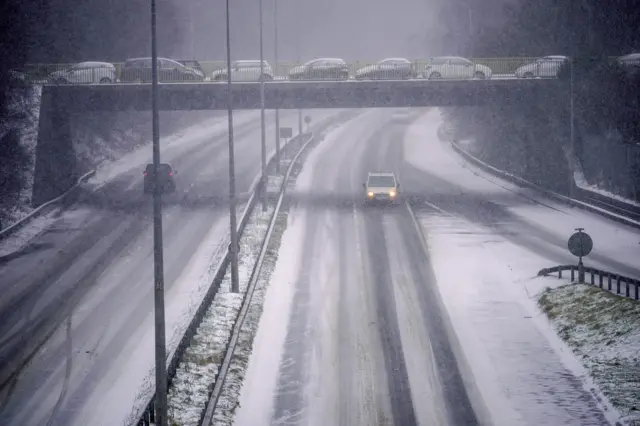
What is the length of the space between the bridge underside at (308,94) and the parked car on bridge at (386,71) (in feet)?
5.53

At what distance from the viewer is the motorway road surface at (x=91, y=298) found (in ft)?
66.5

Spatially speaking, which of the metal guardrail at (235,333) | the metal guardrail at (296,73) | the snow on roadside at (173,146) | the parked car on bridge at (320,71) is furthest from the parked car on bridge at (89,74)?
the metal guardrail at (235,333)

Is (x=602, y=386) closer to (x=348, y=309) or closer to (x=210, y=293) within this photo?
(x=348, y=309)

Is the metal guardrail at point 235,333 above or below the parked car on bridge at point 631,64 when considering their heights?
below

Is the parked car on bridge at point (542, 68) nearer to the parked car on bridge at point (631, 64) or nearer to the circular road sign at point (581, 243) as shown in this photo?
the parked car on bridge at point (631, 64)

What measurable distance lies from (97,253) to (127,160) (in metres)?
26.8

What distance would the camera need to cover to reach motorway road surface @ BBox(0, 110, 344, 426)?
20281 mm

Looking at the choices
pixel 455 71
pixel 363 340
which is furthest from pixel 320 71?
pixel 363 340

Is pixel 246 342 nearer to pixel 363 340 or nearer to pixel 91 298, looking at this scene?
pixel 363 340

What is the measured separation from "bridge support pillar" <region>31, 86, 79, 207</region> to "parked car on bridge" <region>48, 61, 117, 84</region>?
1.82 metres

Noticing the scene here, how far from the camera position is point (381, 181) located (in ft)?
148

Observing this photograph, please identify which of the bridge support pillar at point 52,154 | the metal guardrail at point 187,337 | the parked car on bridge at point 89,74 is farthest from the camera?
the parked car on bridge at point 89,74

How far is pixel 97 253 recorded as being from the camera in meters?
34.4

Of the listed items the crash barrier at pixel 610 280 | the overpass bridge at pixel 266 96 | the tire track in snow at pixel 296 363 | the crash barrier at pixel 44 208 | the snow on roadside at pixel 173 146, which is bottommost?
the tire track in snow at pixel 296 363
